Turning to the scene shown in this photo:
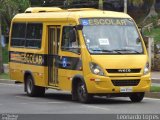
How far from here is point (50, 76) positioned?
70.6ft

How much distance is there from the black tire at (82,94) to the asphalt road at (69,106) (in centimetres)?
19

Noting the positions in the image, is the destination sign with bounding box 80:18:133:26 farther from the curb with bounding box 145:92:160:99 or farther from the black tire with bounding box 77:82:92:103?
the curb with bounding box 145:92:160:99

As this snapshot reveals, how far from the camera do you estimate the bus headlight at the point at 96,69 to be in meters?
18.7

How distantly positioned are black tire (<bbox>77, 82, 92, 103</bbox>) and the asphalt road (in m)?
0.19

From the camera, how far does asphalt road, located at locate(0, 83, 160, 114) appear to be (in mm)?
16938

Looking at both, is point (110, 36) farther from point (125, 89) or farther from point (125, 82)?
point (125, 89)

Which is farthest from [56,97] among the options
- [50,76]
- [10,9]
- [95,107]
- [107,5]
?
[107,5]

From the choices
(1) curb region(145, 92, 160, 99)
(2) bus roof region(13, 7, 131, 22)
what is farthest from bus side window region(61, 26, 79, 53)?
(1) curb region(145, 92, 160, 99)

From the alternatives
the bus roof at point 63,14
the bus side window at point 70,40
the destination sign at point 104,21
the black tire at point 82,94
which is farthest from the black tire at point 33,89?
the destination sign at point 104,21

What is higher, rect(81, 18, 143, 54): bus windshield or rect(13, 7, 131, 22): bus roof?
rect(13, 7, 131, 22): bus roof

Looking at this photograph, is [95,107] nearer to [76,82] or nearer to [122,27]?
[76,82]

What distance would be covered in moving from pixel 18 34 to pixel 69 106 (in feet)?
21.9

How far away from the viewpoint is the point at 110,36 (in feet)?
64.3

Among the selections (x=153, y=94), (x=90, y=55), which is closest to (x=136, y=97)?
(x=153, y=94)
